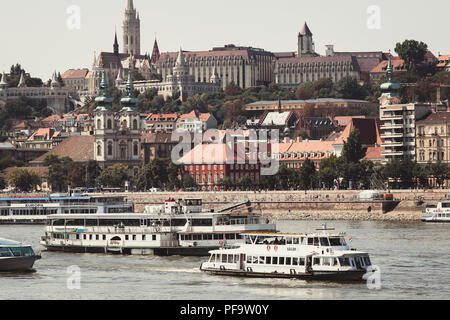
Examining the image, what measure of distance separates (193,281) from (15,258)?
9.05m

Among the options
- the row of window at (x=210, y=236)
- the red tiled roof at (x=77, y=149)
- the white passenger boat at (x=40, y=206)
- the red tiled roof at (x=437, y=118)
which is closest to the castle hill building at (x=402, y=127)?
the red tiled roof at (x=437, y=118)

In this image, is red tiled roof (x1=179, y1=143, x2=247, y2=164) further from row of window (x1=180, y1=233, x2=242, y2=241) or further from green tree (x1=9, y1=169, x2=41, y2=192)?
row of window (x1=180, y1=233, x2=242, y2=241)

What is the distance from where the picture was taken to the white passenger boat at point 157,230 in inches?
2569

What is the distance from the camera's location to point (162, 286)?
51.8 m

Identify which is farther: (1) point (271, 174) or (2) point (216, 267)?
(1) point (271, 174)

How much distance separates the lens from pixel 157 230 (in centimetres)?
6638

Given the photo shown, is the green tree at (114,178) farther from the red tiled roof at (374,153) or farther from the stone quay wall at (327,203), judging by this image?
the red tiled roof at (374,153)

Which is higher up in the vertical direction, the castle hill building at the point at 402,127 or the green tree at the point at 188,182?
the castle hill building at the point at 402,127

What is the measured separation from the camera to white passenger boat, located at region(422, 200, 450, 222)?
92.1 meters

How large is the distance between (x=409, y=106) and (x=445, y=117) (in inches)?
164

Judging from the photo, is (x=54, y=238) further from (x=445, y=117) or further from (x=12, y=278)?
(x=445, y=117)

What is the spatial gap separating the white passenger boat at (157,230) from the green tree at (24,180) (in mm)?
80378
